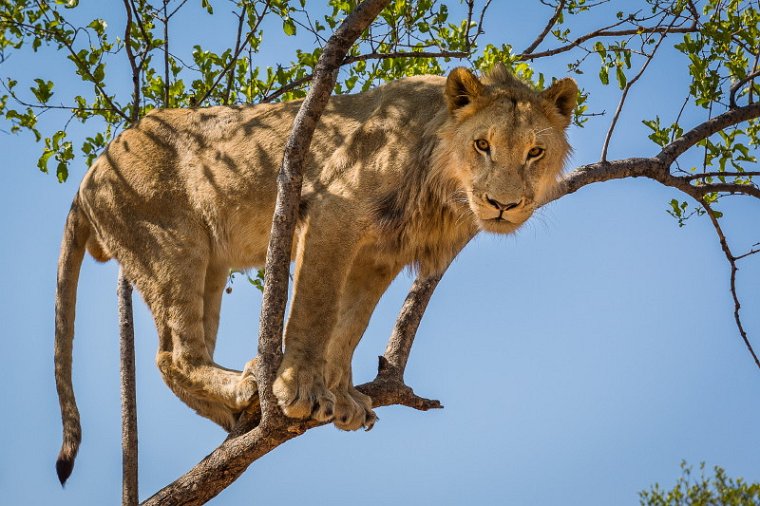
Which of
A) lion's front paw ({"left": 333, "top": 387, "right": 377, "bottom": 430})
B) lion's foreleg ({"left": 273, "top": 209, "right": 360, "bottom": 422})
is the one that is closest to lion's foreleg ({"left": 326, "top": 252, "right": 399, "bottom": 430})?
lion's front paw ({"left": 333, "top": 387, "right": 377, "bottom": 430})

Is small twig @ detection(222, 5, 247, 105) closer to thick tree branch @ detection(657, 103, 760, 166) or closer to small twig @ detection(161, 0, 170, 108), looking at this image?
small twig @ detection(161, 0, 170, 108)

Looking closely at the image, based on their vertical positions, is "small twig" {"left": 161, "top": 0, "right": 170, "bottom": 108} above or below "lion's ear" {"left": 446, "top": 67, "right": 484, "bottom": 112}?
above

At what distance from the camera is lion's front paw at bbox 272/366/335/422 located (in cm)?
588

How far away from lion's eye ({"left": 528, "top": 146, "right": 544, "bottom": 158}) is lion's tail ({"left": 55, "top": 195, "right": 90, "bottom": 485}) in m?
3.18

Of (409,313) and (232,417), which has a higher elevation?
(409,313)

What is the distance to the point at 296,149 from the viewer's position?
567 centimetres

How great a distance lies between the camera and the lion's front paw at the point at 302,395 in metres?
5.88

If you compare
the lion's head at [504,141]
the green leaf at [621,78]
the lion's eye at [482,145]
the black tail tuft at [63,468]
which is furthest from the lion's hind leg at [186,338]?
the green leaf at [621,78]

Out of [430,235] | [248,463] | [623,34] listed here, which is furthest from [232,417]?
[623,34]

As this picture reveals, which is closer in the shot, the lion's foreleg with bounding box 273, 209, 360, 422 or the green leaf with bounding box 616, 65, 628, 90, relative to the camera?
the lion's foreleg with bounding box 273, 209, 360, 422

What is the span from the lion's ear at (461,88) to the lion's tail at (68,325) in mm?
2755

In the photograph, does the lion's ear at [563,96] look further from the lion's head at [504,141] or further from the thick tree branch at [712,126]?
the thick tree branch at [712,126]

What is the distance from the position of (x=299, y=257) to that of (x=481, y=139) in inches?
51.3

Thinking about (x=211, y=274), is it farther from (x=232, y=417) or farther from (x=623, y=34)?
(x=623, y=34)
